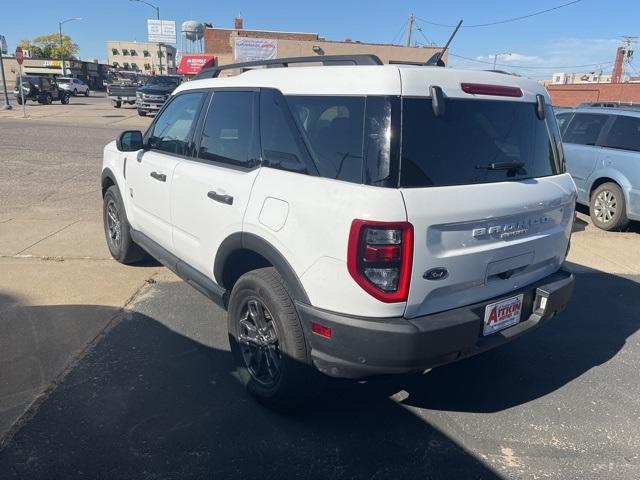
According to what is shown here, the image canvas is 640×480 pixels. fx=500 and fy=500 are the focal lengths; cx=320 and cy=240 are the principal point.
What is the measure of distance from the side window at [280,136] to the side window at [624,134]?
20.7ft

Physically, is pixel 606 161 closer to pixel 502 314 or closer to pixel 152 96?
pixel 502 314

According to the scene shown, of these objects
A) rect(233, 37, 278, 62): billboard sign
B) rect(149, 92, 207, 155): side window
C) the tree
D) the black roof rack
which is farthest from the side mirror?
the tree

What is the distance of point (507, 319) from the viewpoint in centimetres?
283

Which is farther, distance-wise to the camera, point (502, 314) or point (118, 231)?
point (118, 231)

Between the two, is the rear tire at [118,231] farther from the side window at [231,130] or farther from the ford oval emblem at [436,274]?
the ford oval emblem at [436,274]

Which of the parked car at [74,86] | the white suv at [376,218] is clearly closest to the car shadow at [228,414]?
the white suv at [376,218]

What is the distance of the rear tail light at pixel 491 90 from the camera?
261 cm

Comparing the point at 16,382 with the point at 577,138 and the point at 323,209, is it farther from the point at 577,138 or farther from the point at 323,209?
the point at 577,138

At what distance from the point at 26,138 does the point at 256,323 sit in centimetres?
1565

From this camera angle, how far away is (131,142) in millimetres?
4434

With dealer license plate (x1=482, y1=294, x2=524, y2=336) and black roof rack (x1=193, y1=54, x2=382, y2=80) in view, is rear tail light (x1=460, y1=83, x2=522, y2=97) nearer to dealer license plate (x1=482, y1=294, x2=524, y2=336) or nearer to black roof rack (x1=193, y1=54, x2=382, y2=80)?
black roof rack (x1=193, y1=54, x2=382, y2=80)

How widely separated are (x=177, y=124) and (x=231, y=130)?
97 centimetres

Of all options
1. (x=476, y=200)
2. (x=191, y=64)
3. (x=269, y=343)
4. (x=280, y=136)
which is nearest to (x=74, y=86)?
(x=191, y=64)

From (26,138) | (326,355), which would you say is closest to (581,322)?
(326,355)
